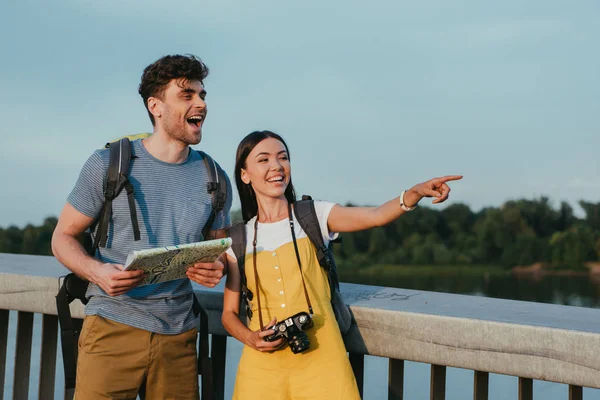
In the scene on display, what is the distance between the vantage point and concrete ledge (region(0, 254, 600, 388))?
182cm

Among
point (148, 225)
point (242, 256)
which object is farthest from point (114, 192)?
point (242, 256)

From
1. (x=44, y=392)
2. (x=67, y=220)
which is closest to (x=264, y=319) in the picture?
(x=67, y=220)

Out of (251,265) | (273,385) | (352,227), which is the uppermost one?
(352,227)

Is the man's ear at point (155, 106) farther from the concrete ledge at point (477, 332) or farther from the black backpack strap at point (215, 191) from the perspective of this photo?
the concrete ledge at point (477, 332)

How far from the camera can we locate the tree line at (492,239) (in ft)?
109

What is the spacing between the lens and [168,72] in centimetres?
240

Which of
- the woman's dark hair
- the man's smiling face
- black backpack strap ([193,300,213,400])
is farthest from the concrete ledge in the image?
the man's smiling face

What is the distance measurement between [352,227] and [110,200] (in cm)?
83

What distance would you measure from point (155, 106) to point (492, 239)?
35758mm

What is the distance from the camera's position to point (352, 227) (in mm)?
2219

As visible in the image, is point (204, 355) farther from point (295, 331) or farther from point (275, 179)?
point (275, 179)

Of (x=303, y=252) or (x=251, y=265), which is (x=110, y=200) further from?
(x=303, y=252)

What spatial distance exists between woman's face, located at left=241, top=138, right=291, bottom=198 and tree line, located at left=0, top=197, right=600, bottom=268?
2921 cm

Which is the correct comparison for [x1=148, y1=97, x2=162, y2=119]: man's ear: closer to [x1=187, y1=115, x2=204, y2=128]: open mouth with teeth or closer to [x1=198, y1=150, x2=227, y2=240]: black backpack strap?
[x1=187, y1=115, x2=204, y2=128]: open mouth with teeth
